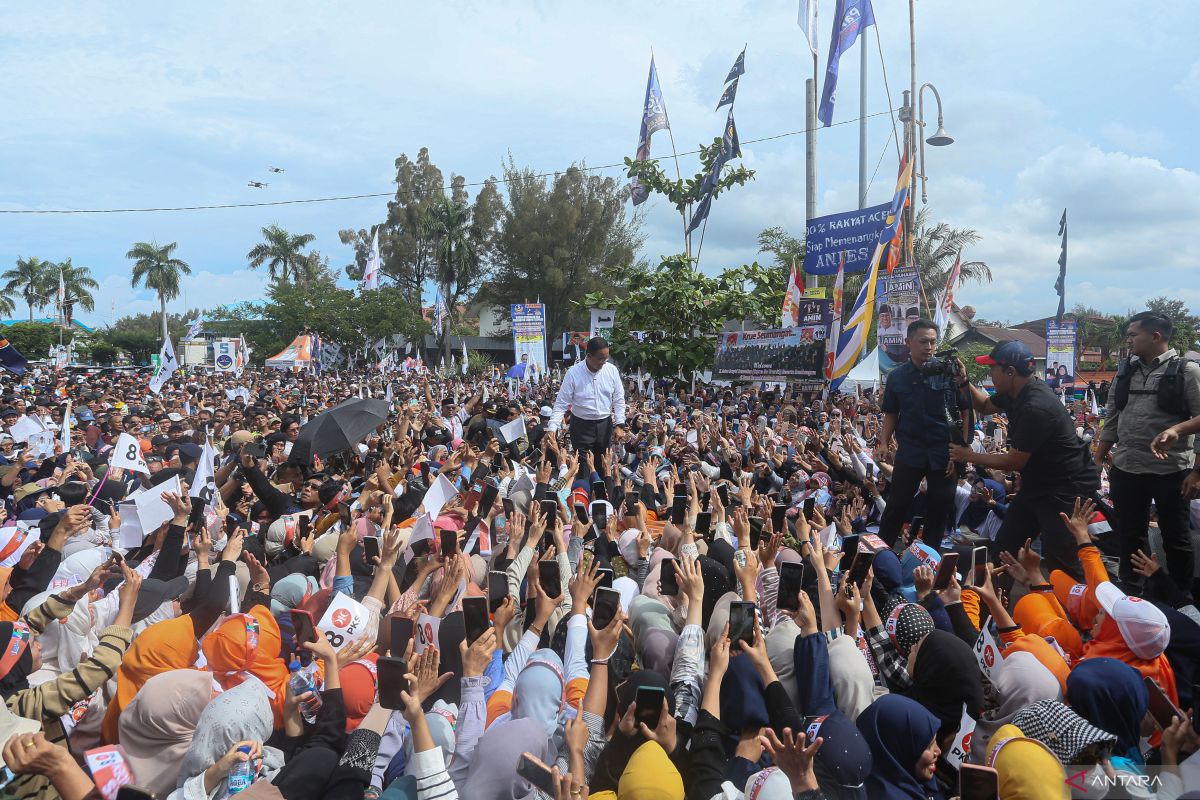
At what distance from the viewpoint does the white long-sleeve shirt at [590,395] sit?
7.70m

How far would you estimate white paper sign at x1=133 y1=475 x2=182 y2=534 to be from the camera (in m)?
5.37

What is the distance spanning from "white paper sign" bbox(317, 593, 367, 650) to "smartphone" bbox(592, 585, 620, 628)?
4.12 feet

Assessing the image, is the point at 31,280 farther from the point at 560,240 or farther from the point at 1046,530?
the point at 1046,530

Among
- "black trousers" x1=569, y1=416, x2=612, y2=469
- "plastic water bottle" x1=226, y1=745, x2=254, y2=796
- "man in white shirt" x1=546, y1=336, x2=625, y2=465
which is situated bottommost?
"plastic water bottle" x1=226, y1=745, x2=254, y2=796

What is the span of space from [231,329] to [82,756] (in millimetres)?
71686

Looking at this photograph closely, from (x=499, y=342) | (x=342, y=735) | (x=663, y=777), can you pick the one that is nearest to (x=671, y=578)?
(x=663, y=777)

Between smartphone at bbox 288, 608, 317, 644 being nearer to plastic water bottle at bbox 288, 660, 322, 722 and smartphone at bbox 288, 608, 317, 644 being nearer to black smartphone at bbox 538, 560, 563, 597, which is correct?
plastic water bottle at bbox 288, 660, 322, 722

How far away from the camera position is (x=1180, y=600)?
407cm

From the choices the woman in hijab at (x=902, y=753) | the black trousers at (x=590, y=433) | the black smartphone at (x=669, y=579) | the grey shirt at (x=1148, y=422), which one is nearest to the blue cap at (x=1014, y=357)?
the grey shirt at (x=1148, y=422)

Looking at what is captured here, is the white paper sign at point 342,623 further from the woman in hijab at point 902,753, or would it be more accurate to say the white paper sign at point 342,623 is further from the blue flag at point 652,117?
the blue flag at point 652,117

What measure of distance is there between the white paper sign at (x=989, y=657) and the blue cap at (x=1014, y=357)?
1.94 metres

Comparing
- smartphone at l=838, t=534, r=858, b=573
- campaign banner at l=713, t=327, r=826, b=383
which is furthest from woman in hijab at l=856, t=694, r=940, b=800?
campaign banner at l=713, t=327, r=826, b=383

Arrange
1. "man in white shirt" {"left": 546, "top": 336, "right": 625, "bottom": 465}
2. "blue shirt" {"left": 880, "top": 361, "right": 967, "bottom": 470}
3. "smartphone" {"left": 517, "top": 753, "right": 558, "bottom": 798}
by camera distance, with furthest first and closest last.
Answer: "man in white shirt" {"left": 546, "top": 336, "right": 625, "bottom": 465} → "blue shirt" {"left": 880, "top": 361, "right": 967, "bottom": 470} → "smartphone" {"left": 517, "top": 753, "right": 558, "bottom": 798}

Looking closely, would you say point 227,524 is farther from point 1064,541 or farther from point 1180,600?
point 1180,600
